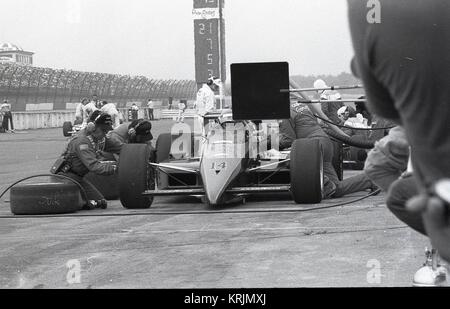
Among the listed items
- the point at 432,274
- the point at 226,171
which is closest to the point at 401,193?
the point at 432,274

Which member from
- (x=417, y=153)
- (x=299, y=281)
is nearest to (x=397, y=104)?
(x=417, y=153)

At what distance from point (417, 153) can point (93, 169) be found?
7260mm

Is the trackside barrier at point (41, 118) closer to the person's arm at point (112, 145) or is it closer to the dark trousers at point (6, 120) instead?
the dark trousers at point (6, 120)

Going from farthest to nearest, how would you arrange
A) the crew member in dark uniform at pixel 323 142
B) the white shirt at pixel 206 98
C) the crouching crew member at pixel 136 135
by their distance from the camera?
the white shirt at pixel 206 98, the crouching crew member at pixel 136 135, the crew member in dark uniform at pixel 323 142

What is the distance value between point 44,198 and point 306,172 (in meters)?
2.40

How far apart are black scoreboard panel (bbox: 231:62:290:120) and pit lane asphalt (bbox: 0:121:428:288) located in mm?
1437

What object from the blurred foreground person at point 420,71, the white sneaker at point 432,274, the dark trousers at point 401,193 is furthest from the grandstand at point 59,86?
the blurred foreground person at point 420,71

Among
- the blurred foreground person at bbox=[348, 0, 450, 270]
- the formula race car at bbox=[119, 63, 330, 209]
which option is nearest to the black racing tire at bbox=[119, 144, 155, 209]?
the formula race car at bbox=[119, 63, 330, 209]

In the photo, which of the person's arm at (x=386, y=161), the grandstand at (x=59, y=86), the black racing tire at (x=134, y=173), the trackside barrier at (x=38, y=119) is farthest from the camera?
the trackside barrier at (x=38, y=119)

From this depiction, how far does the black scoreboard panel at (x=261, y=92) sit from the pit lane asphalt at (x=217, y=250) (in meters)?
1.44

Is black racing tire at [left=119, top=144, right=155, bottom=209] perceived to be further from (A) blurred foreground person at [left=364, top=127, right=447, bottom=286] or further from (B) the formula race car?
(A) blurred foreground person at [left=364, top=127, right=447, bottom=286]

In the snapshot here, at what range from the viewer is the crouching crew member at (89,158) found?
8.77 m

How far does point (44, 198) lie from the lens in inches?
331

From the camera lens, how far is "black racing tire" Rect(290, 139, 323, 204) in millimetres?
8281
